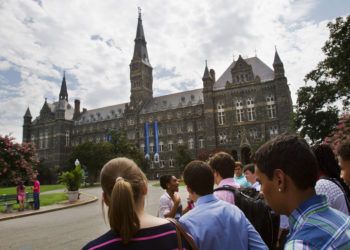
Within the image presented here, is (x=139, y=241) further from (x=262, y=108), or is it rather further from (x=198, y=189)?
(x=262, y=108)

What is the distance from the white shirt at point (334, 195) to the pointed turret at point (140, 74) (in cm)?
7242

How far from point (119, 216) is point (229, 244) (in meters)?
1.31

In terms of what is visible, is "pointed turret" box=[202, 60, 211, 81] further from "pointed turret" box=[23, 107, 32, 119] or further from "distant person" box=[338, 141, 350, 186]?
"pointed turret" box=[23, 107, 32, 119]

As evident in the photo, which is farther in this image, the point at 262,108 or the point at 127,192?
the point at 262,108

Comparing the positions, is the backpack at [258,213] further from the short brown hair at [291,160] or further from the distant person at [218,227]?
the short brown hair at [291,160]

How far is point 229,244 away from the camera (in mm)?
2832

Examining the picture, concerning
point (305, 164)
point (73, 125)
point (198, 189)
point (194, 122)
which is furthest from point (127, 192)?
point (73, 125)

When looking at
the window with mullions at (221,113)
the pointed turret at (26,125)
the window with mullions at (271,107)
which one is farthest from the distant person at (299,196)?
the pointed turret at (26,125)

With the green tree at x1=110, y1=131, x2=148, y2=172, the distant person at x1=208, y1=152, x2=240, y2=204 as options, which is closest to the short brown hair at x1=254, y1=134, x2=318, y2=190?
the distant person at x1=208, y1=152, x2=240, y2=204

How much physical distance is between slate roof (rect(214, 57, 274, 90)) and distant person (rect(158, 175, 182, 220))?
50675mm

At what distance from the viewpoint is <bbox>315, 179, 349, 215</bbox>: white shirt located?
3535 mm

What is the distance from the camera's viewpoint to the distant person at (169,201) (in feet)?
19.3

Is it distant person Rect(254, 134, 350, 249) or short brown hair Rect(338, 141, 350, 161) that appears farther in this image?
short brown hair Rect(338, 141, 350, 161)

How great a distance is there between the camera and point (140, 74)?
78625mm
